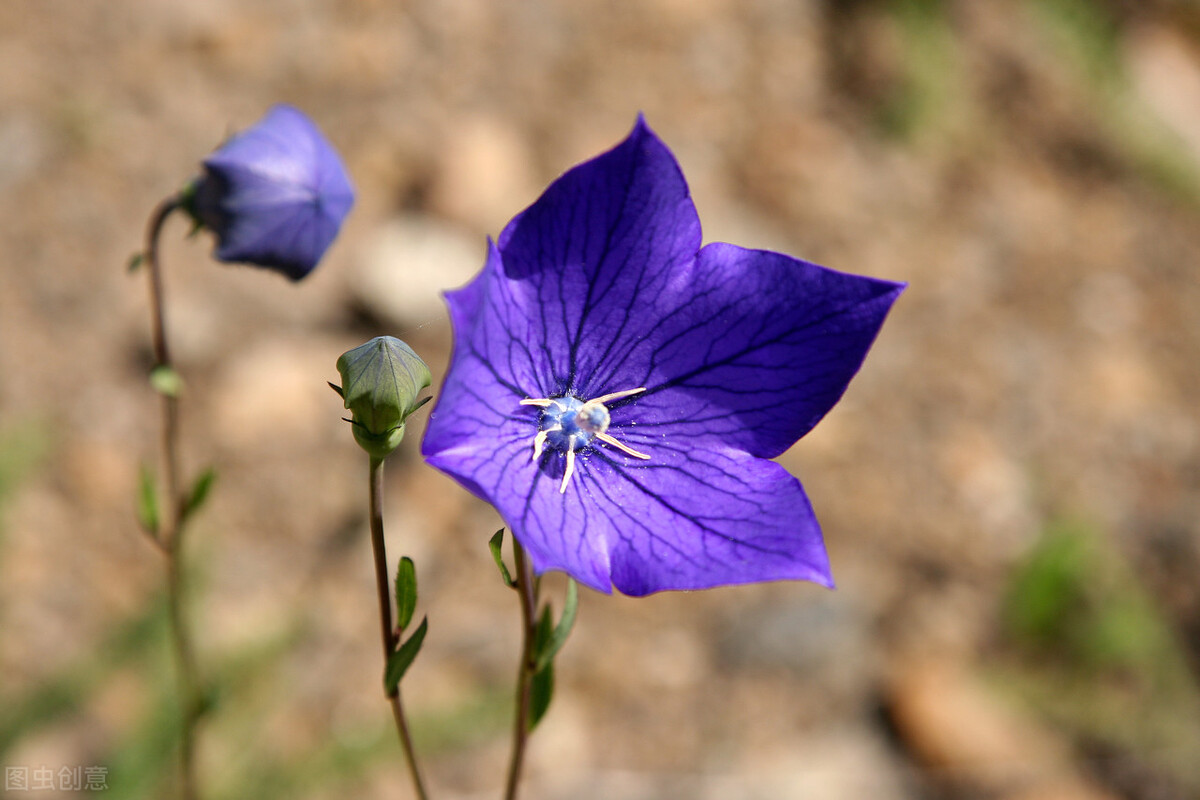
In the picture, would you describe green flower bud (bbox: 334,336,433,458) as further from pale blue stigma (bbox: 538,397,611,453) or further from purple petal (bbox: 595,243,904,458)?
purple petal (bbox: 595,243,904,458)

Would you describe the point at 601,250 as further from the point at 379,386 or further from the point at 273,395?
the point at 273,395

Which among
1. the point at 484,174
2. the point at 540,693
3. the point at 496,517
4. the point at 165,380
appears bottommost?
the point at 540,693

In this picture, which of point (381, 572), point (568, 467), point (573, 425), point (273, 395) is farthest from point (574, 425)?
point (273, 395)

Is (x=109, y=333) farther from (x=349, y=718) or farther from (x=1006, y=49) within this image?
(x=1006, y=49)

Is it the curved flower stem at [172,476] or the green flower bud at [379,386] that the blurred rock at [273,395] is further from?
the green flower bud at [379,386]

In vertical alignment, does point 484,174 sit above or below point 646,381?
above

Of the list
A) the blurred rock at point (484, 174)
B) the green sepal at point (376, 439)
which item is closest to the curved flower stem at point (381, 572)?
the green sepal at point (376, 439)
